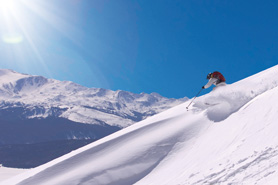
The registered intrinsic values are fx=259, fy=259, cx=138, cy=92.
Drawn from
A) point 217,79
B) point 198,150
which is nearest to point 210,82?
point 217,79

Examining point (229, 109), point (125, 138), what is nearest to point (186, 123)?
point (229, 109)

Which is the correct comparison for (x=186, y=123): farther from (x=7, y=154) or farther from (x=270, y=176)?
(x=7, y=154)

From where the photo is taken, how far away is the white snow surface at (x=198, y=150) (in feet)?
19.3

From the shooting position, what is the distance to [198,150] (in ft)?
26.5

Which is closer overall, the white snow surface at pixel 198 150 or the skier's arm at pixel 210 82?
the white snow surface at pixel 198 150

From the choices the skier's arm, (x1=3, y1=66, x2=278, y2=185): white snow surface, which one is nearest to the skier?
the skier's arm

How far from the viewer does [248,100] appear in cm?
995

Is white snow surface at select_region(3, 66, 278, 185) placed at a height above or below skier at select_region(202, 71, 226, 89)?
below

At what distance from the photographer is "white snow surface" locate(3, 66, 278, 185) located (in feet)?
19.3

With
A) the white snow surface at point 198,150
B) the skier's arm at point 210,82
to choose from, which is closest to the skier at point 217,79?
the skier's arm at point 210,82

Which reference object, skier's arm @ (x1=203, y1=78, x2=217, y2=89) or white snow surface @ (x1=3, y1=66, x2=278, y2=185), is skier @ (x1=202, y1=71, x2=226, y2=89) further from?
white snow surface @ (x1=3, y1=66, x2=278, y2=185)

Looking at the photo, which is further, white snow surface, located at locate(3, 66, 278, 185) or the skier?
the skier

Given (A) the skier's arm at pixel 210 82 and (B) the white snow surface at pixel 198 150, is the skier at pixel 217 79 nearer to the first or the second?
(A) the skier's arm at pixel 210 82

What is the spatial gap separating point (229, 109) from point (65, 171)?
643 centimetres
